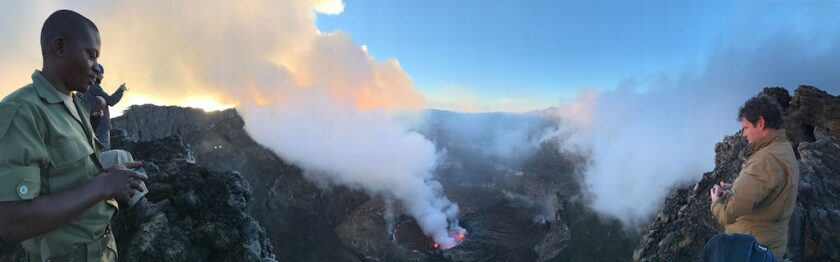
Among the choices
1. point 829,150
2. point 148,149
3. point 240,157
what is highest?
point 240,157

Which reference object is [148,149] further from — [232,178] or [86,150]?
[86,150]

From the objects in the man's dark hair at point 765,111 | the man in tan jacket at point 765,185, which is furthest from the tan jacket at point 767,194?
the man's dark hair at point 765,111

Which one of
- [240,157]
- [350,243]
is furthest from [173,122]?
[350,243]

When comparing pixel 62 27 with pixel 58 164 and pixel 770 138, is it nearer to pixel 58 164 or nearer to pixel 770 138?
pixel 58 164

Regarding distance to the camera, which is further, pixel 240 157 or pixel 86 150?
pixel 240 157

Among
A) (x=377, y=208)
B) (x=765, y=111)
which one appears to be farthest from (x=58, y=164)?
(x=377, y=208)

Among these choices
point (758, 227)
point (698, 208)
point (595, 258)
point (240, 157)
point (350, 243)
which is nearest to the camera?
point (758, 227)

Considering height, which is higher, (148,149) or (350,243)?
(350,243)
